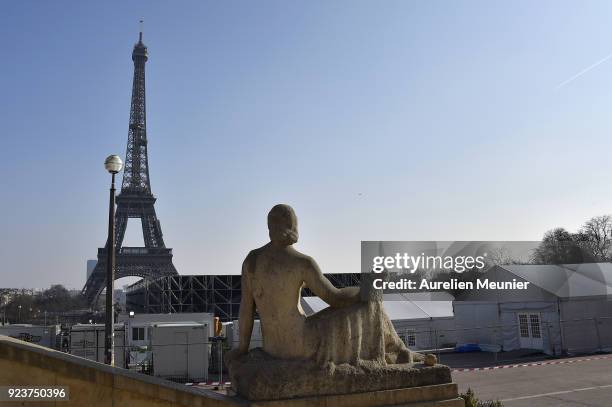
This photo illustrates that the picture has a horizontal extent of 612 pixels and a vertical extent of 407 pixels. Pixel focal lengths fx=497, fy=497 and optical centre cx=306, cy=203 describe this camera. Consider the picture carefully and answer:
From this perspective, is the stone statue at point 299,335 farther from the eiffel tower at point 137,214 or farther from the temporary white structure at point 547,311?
the eiffel tower at point 137,214

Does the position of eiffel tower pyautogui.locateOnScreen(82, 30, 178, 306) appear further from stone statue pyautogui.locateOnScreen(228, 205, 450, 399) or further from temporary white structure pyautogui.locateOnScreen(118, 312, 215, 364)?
stone statue pyautogui.locateOnScreen(228, 205, 450, 399)

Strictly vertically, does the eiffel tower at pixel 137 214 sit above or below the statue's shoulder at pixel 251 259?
above

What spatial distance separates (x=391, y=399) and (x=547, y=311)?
20509 mm

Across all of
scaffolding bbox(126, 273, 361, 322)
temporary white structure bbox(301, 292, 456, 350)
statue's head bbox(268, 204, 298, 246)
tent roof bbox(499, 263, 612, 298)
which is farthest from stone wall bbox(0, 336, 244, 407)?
scaffolding bbox(126, 273, 361, 322)

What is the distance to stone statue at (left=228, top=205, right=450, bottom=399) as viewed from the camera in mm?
5309

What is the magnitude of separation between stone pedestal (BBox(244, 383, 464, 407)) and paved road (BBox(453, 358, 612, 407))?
735 centimetres

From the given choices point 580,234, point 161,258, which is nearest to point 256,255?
point 580,234

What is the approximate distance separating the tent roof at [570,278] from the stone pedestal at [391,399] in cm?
1952

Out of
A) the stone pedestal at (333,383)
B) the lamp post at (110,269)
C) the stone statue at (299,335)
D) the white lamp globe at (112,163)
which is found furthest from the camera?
the white lamp globe at (112,163)

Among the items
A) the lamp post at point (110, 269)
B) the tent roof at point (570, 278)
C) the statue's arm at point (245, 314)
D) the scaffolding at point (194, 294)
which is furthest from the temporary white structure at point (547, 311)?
the scaffolding at point (194, 294)

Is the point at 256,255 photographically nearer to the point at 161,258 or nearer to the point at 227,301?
the point at 227,301

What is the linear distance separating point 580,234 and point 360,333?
184ft

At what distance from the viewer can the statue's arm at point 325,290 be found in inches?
223

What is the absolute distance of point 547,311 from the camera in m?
23.1
